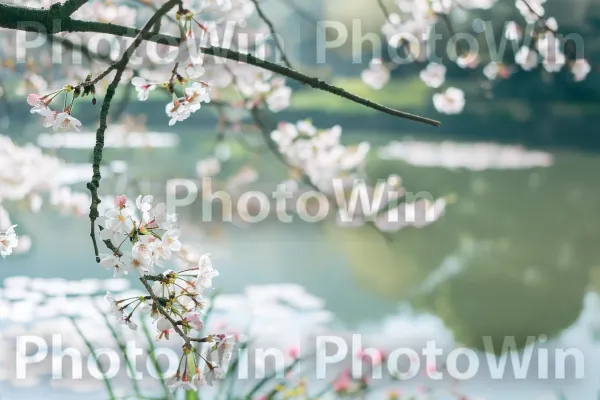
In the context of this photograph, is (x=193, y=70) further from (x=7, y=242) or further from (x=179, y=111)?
(x=7, y=242)

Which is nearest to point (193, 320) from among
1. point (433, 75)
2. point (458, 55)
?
point (458, 55)

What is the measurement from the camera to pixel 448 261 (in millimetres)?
4141

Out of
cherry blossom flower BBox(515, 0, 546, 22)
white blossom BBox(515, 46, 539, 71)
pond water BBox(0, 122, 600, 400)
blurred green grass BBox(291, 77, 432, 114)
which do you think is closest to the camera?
cherry blossom flower BBox(515, 0, 546, 22)

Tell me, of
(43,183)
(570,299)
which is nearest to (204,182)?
(43,183)

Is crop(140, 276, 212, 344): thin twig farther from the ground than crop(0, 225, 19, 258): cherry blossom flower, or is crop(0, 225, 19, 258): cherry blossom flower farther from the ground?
crop(0, 225, 19, 258): cherry blossom flower

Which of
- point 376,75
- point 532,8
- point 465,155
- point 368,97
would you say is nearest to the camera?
point 532,8

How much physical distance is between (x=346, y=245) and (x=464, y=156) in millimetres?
3237

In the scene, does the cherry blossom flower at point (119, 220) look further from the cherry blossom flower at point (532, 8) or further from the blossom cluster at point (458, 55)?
the blossom cluster at point (458, 55)

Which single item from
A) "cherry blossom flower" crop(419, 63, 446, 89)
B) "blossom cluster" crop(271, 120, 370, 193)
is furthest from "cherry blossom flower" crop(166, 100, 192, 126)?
"cherry blossom flower" crop(419, 63, 446, 89)

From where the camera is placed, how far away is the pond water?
3.18 m

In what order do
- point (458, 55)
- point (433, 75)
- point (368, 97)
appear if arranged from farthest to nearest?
point (368, 97) → point (433, 75) → point (458, 55)

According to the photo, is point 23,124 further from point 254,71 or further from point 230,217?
point 254,71

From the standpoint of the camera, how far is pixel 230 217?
4891 millimetres

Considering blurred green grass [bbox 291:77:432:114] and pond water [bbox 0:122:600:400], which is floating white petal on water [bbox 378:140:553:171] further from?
pond water [bbox 0:122:600:400]
